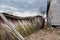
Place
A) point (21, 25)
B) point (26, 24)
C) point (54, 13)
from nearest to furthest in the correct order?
point (21, 25) < point (26, 24) < point (54, 13)

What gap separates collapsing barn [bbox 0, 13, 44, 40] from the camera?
104 inches

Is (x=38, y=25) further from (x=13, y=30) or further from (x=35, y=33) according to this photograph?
(x=13, y=30)

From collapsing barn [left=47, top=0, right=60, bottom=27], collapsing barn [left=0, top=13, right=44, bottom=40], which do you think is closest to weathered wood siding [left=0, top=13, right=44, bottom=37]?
collapsing barn [left=0, top=13, right=44, bottom=40]

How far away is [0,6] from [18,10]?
37cm

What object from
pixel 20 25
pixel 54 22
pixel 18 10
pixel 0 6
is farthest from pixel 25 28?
pixel 54 22

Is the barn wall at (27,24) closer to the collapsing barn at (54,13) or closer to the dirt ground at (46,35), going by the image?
the dirt ground at (46,35)

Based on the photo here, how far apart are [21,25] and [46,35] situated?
573mm

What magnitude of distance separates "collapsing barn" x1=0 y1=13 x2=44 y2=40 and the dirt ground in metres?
0.11

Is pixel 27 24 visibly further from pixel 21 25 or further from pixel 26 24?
pixel 21 25

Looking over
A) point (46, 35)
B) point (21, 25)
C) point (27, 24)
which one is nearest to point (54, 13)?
point (46, 35)

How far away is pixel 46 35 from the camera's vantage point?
330cm

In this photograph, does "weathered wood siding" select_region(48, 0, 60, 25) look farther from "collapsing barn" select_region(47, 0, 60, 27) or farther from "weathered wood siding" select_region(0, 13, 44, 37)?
"weathered wood siding" select_region(0, 13, 44, 37)

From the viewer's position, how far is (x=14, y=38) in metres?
2.73

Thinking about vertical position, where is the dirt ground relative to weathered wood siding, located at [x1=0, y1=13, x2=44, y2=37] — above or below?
below
